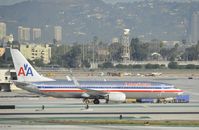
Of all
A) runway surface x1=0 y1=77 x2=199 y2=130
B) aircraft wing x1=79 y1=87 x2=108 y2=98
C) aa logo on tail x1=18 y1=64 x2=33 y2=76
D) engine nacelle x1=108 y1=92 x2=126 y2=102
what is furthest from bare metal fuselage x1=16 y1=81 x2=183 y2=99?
aa logo on tail x1=18 y1=64 x2=33 y2=76

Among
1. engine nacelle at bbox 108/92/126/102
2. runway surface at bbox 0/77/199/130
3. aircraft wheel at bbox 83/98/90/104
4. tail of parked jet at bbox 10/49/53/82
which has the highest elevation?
tail of parked jet at bbox 10/49/53/82

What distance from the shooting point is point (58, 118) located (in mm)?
70125

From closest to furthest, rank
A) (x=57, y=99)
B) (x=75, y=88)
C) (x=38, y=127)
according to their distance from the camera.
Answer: (x=38, y=127) → (x=75, y=88) → (x=57, y=99)

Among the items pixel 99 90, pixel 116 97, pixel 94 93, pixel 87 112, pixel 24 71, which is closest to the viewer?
pixel 87 112

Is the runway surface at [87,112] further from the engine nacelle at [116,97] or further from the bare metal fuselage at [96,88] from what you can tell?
the engine nacelle at [116,97]

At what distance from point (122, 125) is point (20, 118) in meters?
12.7

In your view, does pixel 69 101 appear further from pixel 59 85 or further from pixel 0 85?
pixel 0 85

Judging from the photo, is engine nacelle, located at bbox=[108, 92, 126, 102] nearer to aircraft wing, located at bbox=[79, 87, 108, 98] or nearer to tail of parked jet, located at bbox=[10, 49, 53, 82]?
aircraft wing, located at bbox=[79, 87, 108, 98]

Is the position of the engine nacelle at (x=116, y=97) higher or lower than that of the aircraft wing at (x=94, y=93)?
lower

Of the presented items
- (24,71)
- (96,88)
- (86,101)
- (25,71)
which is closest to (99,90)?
(96,88)

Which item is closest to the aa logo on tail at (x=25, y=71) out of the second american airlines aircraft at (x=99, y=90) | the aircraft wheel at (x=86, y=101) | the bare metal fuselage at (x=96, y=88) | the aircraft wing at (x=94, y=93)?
the second american airlines aircraft at (x=99, y=90)

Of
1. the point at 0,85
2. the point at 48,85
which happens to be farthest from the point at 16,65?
the point at 0,85

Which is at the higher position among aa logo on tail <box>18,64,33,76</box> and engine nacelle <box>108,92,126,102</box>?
aa logo on tail <box>18,64,33,76</box>

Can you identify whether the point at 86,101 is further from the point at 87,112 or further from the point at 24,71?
the point at 87,112
